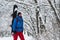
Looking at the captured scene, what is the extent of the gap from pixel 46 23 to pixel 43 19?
0.27 meters

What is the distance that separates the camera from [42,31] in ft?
50.0

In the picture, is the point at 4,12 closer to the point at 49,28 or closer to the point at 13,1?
the point at 13,1

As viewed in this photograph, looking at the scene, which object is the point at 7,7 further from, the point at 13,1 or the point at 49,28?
the point at 49,28

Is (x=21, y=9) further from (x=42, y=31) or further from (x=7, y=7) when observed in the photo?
(x=42, y=31)

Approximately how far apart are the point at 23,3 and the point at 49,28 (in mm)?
1954

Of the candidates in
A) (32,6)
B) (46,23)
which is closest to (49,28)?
(46,23)

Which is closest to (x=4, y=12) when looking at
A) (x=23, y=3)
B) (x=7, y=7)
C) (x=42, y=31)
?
(x=7, y=7)

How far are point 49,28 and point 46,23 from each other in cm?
32

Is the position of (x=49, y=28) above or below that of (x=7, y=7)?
below

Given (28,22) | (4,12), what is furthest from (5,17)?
(28,22)

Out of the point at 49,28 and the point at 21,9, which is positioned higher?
the point at 21,9

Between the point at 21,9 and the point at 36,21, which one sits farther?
the point at 21,9

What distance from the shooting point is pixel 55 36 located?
1512 centimetres

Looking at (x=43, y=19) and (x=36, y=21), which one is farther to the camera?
(x=43, y=19)
